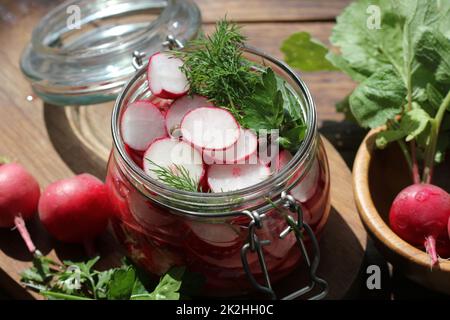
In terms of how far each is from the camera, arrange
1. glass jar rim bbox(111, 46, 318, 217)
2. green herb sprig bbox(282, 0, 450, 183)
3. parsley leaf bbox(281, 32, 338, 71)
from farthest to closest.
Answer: parsley leaf bbox(281, 32, 338, 71)
green herb sprig bbox(282, 0, 450, 183)
glass jar rim bbox(111, 46, 318, 217)

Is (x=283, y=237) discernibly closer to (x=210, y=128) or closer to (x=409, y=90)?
(x=210, y=128)

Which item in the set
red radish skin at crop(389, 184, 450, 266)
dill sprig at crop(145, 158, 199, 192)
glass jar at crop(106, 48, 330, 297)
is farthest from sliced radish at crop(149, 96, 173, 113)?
red radish skin at crop(389, 184, 450, 266)

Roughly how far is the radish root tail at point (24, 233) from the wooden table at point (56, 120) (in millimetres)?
108

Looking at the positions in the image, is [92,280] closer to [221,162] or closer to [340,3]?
[221,162]

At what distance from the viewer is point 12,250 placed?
3.89ft

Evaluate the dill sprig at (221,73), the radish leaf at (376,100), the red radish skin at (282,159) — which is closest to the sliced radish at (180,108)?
the dill sprig at (221,73)

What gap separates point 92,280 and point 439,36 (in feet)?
2.05

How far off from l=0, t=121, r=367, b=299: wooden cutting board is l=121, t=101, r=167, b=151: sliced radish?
0.22 m

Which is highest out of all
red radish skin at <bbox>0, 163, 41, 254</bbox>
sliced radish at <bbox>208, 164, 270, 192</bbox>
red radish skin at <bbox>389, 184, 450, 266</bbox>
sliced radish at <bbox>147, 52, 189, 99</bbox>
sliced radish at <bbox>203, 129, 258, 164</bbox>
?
sliced radish at <bbox>147, 52, 189, 99</bbox>

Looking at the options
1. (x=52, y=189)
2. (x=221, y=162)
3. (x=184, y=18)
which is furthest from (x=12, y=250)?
(x=184, y=18)

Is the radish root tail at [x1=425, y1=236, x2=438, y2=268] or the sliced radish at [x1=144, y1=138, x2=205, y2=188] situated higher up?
the sliced radish at [x1=144, y1=138, x2=205, y2=188]

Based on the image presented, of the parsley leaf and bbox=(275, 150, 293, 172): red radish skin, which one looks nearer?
bbox=(275, 150, 293, 172): red radish skin

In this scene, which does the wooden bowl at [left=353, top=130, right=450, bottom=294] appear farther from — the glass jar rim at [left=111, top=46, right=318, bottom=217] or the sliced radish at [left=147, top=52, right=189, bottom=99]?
the sliced radish at [left=147, top=52, right=189, bottom=99]

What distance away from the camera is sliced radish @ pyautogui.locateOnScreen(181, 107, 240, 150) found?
0.99 meters
